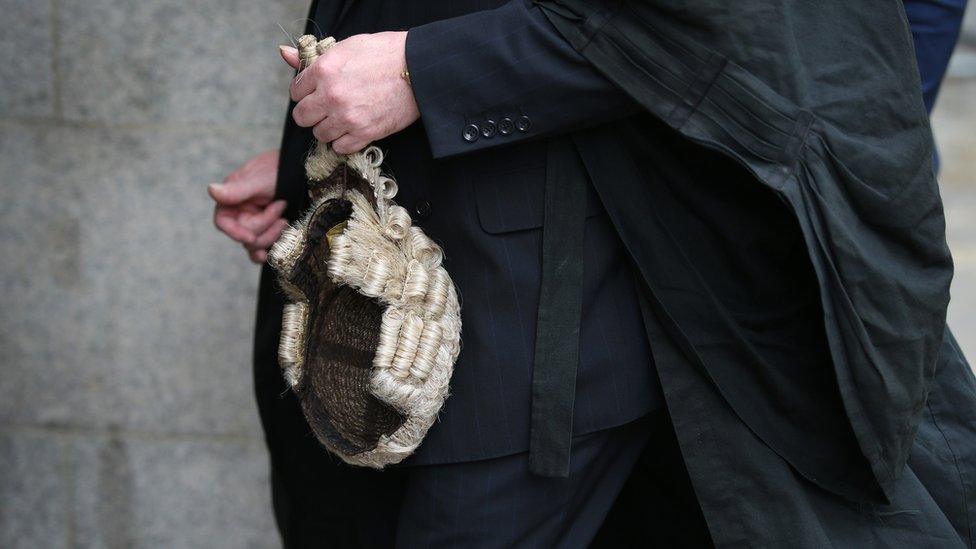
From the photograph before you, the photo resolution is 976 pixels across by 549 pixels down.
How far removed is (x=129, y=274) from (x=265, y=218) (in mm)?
896

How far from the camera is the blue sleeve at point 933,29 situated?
1742 mm

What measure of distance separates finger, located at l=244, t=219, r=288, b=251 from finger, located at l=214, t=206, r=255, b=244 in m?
0.01

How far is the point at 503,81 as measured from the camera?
1214 mm

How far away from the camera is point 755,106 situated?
1158 mm

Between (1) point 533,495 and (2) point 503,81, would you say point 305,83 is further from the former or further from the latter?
(1) point 533,495

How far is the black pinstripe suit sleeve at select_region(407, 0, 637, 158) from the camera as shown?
3.95ft

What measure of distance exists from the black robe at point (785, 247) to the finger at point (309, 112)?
0.30 metres

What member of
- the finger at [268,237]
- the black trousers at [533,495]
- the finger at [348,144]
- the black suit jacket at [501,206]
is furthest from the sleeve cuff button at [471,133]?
the finger at [268,237]

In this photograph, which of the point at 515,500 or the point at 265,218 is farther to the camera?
the point at 265,218

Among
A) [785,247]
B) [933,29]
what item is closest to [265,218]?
[785,247]

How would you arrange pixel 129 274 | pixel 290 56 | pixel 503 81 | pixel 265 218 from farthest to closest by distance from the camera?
1. pixel 129 274
2. pixel 265 218
3. pixel 290 56
4. pixel 503 81

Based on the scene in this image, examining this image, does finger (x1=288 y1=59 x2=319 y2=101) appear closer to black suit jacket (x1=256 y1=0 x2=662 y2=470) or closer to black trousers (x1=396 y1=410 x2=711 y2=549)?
black suit jacket (x1=256 y1=0 x2=662 y2=470)

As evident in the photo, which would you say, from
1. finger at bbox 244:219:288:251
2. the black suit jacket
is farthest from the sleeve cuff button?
finger at bbox 244:219:288:251

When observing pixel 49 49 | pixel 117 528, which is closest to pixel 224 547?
pixel 117 528
